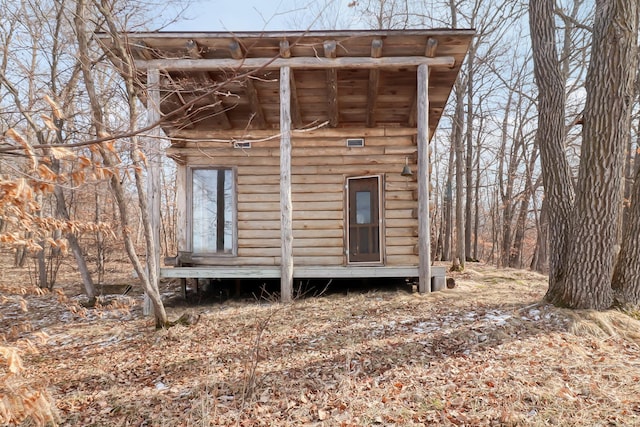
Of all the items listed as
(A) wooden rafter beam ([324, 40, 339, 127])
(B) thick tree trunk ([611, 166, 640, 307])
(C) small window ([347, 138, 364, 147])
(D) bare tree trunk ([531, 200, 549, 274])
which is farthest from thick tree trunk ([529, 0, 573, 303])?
(D) bare tree trunk ([531, 200, 549, 274])

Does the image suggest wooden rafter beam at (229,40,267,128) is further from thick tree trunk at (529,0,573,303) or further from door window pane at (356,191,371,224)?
thick tree trunk at (529,0,573,303)

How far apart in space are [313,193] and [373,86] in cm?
285

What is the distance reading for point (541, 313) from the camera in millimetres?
6074

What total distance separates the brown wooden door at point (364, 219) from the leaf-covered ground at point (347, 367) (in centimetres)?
232

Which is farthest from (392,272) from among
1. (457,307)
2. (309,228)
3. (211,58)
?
(211,58)

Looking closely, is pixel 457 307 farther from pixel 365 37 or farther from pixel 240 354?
pixel 365 37

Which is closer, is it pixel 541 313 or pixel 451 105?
pixel 541 313

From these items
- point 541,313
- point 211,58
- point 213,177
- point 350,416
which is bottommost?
point 350,416

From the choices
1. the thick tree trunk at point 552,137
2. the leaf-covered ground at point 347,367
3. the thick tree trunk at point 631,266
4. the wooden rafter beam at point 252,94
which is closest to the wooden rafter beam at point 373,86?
the wooden rafter beam at point 252,94

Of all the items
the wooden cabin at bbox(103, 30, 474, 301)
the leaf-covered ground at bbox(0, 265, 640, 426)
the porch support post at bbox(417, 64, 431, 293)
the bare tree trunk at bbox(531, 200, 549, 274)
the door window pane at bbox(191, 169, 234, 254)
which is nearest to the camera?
the leaf-covered ground at bbox(0, 265, 640, 426)

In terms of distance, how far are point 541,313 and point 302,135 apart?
20.2 ft

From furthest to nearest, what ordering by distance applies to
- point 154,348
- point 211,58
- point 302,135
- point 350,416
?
point 302,135, point 211,58, point 154,348, point 350,416

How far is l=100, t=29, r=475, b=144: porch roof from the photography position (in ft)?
22.8

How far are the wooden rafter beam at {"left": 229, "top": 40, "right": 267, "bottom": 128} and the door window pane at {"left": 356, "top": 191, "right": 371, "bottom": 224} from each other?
301cm
